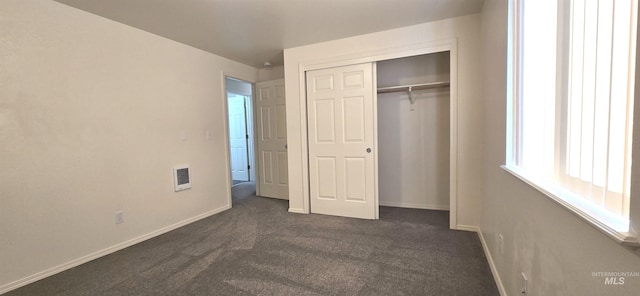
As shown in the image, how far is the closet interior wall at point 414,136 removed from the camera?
3.42 meters

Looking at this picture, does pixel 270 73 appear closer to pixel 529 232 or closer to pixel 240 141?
pixel 240 141

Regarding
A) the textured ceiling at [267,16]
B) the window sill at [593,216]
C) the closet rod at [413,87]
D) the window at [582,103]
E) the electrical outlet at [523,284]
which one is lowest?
the electrical outlet at [523,284]

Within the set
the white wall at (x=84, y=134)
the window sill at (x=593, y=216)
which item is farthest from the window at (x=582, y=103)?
the white wall at (x=84, y=134)

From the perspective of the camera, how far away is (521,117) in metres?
Result: 1.48

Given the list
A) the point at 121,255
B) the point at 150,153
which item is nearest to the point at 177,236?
the point at 121,255

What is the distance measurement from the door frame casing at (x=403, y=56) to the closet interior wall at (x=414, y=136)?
56 cm

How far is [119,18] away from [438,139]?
3859mm

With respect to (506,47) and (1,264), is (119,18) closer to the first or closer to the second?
(1,264)

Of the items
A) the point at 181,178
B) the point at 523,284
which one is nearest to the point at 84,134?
the point at 181,178

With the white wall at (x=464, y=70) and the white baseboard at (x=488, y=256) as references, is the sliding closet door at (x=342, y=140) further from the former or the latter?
the white baseboard at (x=488, y=256)

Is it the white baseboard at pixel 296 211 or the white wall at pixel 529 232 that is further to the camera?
the white baseboard at pixel 296 211

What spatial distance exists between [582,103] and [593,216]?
1.21 feet

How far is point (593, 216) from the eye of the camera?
0.70m

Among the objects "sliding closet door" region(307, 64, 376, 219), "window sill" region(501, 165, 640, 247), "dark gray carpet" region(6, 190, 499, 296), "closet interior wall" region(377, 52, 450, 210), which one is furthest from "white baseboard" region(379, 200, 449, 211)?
"window sill" region(501, 165, 640, 247)
